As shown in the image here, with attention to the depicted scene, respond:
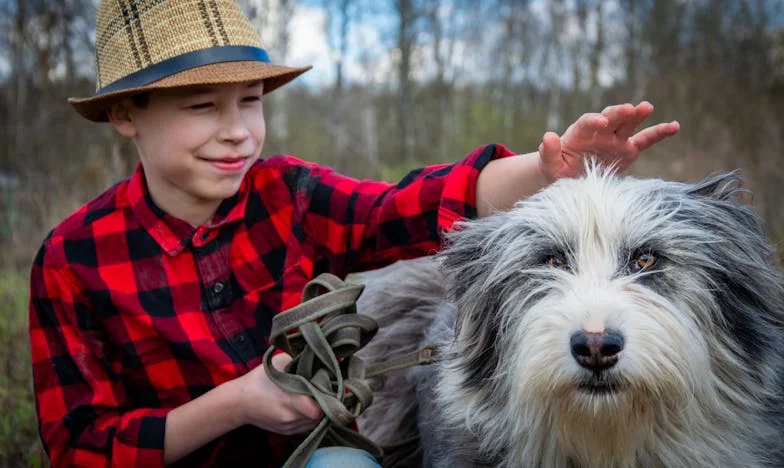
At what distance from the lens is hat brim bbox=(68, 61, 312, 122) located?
93.0 inches

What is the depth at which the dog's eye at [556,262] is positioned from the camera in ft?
6.25

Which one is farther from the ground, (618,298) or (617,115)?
(617,115)

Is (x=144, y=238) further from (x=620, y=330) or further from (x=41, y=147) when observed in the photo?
(x=41, y=147)

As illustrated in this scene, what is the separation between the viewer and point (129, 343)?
2.56m

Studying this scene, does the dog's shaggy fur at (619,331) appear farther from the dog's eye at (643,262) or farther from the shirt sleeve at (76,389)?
the shirt sleeve at (76,389)

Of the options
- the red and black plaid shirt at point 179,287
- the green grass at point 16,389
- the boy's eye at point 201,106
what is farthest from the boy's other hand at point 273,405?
the green grass at point 16,389

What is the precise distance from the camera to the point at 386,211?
263 centimetres

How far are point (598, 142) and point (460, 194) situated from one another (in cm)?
49

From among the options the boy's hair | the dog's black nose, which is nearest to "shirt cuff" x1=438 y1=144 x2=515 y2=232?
the dog's black nose

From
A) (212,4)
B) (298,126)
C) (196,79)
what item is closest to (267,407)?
(196,79)

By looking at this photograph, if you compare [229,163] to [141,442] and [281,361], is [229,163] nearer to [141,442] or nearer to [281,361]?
[281,361]

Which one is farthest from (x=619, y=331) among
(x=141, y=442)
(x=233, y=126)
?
(x=141, y=442)

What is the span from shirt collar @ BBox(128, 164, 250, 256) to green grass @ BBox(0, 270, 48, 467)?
1.37m

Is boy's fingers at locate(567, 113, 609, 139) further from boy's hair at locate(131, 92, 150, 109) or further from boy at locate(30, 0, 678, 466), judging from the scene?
boy's hair at locate(131, 92, 150, 109)
